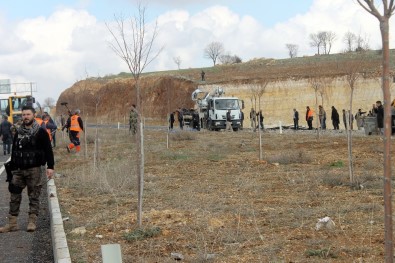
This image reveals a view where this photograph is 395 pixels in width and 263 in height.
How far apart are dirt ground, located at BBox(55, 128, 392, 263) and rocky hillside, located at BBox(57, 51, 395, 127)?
32591 mm

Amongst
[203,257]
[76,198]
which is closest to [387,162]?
[203,257]

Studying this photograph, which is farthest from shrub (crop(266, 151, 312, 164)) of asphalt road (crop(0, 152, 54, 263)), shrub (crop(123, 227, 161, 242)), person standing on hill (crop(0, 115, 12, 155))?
person standing on hill (crop(0, 115, 12, 155))

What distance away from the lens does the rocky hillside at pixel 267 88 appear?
55.3 m

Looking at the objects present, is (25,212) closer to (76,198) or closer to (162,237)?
(76,198)

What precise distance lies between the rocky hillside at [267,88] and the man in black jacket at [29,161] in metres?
36.8

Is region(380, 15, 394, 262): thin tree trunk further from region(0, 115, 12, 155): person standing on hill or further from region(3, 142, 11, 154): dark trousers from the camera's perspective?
region(3, 142, 11, 154): dark trousers

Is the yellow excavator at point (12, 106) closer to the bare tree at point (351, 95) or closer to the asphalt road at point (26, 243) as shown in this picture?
the bare tree at point (351, 95)

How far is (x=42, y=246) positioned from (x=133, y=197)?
10.1 feet

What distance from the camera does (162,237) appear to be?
7.59m

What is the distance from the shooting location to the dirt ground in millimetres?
6660

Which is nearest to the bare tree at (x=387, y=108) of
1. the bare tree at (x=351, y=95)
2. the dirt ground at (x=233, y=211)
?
the dirt ground at (x=233, y=211)

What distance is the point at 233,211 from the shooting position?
8883 millimetres

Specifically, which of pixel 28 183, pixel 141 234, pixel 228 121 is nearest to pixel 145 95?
pixel 228 121

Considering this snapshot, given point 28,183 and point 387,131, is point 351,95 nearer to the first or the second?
point 28,183
